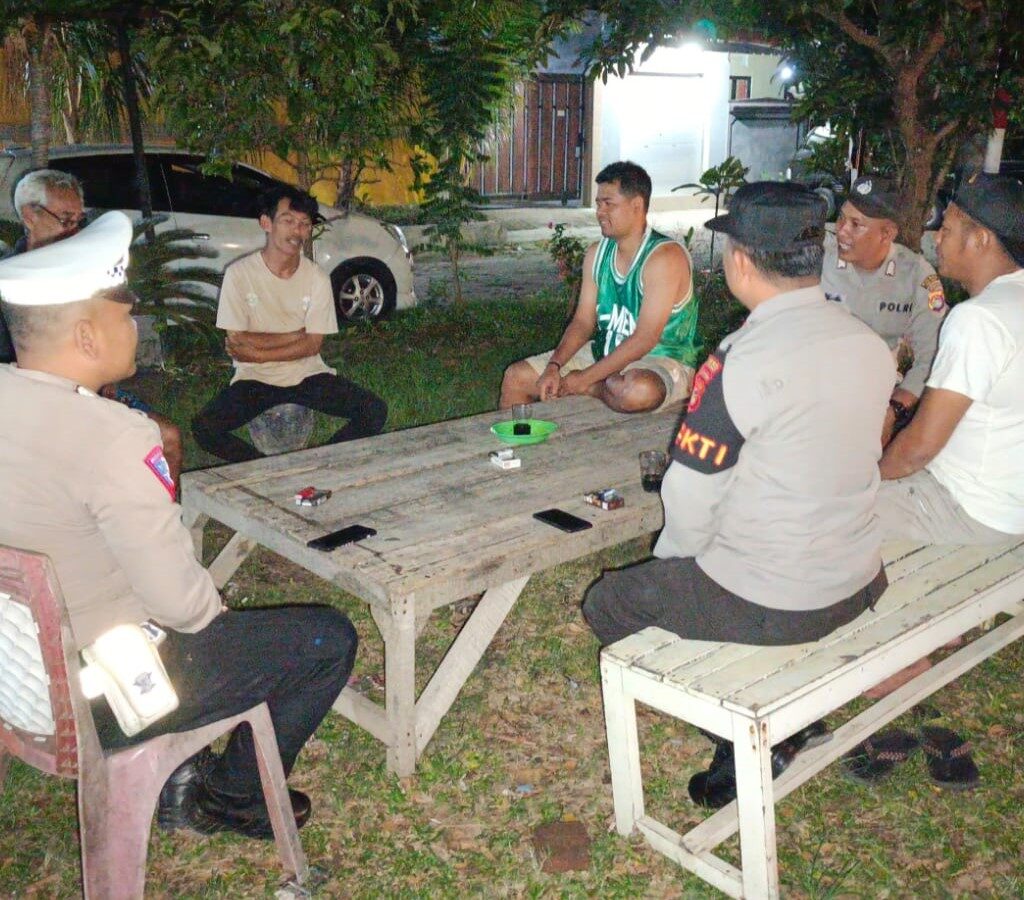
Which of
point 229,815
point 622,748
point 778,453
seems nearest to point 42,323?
point 229,815

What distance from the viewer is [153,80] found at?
26.7ft

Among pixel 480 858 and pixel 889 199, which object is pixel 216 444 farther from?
pixel 889 199

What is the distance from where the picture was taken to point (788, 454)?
2.46m

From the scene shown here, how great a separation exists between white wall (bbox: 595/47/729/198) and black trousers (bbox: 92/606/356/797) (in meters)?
17.1

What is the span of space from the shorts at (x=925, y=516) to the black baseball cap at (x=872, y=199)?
160 centimetres

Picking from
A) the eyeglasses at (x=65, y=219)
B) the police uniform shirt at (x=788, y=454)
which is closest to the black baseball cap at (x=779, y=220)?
the police uniform shirt at (x=788, y=454)

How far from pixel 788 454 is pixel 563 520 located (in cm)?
98

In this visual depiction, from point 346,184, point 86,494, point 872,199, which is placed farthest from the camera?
point 346,184

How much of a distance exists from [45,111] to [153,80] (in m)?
0.96

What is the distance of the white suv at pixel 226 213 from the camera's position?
813cm

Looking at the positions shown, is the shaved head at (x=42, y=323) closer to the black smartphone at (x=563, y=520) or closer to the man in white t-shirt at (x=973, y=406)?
the black smartphone at (x=563, y=520)

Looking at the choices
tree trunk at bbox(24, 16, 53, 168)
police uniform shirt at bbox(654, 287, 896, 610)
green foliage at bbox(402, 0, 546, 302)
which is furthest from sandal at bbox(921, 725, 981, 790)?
tree trunk at bbox(24, 16, 53, 168)

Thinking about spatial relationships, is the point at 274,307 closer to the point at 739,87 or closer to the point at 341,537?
the point at 341,537

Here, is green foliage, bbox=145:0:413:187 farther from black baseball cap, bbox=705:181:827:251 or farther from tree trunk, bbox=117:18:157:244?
black baseball cap, bbox=705:181:827:251
